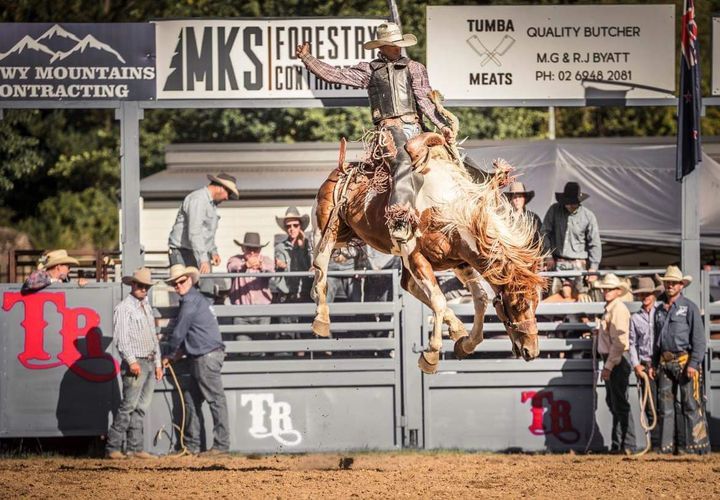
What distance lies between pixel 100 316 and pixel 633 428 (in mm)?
6311

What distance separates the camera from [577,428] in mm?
14086

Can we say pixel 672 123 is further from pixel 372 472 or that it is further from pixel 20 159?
pixel 372 472

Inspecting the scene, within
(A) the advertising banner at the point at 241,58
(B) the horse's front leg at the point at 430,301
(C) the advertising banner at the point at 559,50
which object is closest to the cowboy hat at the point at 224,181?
(A) the advertising banner at the point at 241,58

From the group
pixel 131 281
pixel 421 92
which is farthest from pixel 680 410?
pixel 131 281

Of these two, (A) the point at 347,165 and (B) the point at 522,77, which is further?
(B) the point at 522,77

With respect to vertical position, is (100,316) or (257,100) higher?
(257,100)

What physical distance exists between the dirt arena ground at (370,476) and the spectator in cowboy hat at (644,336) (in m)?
0.96

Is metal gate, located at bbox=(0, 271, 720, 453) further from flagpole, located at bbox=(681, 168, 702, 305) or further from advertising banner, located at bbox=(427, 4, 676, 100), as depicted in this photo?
advertising banner, located at bbox=(427, 4, 676, 100)

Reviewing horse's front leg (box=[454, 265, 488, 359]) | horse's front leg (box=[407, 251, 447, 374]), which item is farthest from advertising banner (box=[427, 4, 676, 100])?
horse's front leg (box=[407, 251, 447, 374])

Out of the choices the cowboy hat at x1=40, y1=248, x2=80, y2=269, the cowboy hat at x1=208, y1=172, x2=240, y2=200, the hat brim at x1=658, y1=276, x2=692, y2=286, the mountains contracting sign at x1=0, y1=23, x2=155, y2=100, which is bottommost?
the hat brim at x1=658, y1=276, x2=692, y2=286

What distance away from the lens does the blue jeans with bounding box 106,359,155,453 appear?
1352cm

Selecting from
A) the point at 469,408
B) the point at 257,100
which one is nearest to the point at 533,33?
the point at 257,100

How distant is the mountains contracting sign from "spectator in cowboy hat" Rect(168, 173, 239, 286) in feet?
4.45

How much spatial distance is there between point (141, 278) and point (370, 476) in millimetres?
3520
